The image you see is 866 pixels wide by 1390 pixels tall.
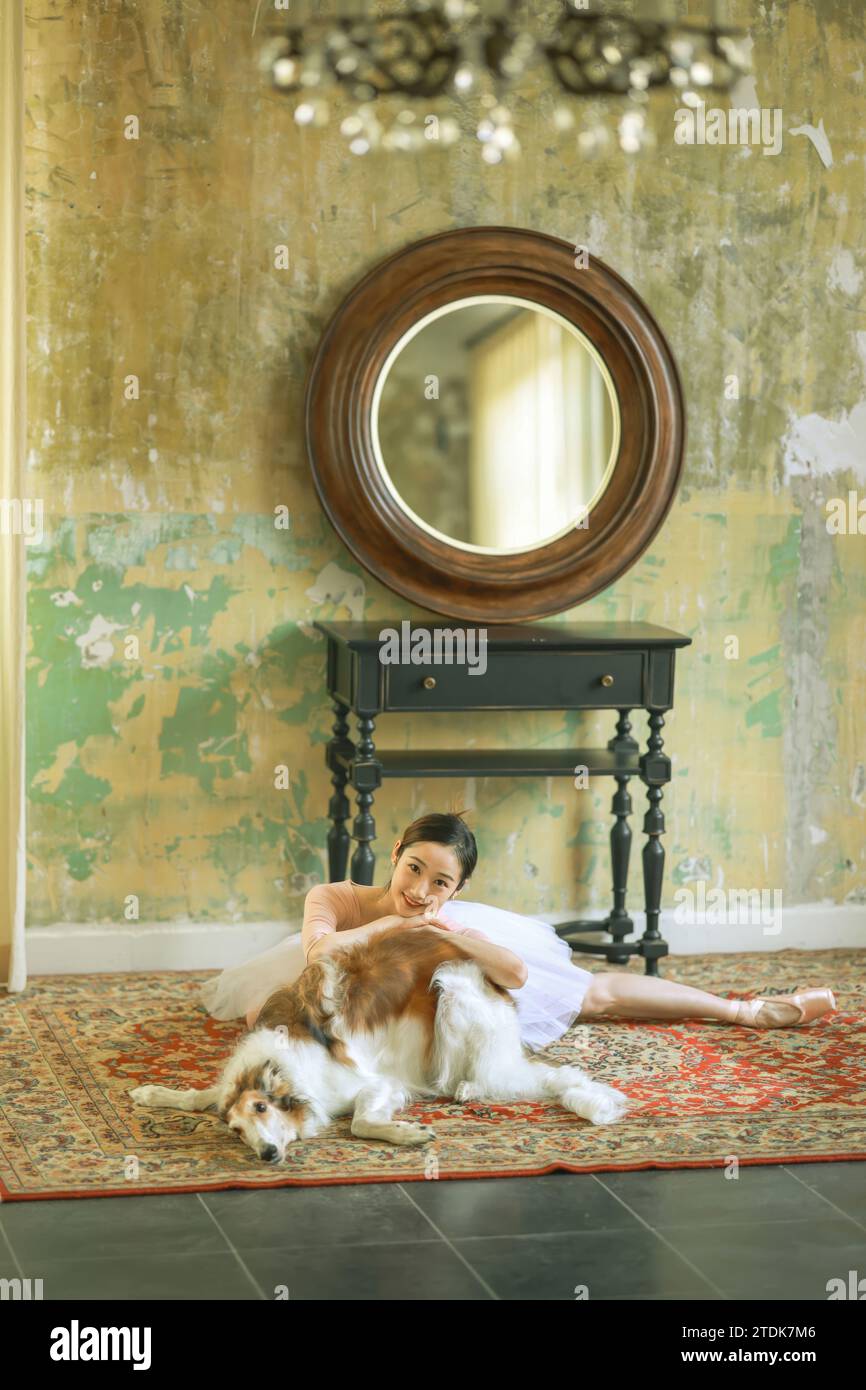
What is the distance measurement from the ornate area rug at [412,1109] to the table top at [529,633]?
1031 millimetres

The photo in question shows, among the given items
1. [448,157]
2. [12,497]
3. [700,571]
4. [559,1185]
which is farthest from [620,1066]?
[448,157]

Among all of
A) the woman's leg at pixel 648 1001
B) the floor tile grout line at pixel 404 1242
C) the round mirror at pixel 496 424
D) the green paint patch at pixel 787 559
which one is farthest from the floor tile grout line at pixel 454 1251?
the green paint patch at pixel 787 559

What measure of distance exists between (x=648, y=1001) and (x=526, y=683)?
37.3 inches

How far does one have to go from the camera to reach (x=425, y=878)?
3.80 meters

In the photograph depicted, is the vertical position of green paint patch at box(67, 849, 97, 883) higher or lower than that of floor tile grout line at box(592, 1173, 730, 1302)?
higher

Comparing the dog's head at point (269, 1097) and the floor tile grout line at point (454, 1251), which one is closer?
the floor tile grout line at point (454, 1251)

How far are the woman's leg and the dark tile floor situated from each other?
1031 millimetres

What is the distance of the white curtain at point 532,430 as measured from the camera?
487 centimetres

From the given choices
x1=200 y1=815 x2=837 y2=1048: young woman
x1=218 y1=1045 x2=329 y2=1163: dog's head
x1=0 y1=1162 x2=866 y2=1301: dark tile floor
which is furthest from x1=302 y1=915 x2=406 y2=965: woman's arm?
x1=0 y1=1162 x2=866 y2=1301: dark tile floor

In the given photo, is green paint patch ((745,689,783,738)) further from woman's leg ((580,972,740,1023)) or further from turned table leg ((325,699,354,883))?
turned table leg ((325,699,354,883))

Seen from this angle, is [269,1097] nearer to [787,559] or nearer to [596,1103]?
[596,1103]

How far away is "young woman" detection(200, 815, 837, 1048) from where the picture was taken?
3758 mm

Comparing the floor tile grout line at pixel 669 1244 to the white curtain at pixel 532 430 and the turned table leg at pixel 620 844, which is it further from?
the white curtain at pixel 532 430
